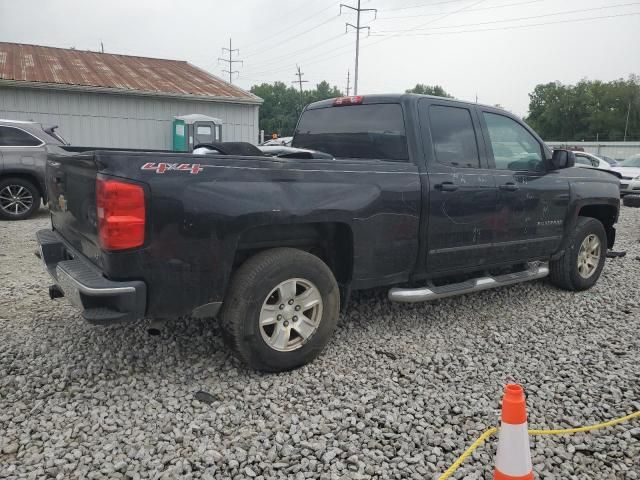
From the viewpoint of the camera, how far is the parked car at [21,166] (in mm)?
9453

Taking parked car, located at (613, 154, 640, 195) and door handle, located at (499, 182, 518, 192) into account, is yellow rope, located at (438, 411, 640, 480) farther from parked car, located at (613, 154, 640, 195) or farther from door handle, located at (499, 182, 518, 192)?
parked car, located at (613, 154, 640, 195)

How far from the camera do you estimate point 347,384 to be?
11.5 feet

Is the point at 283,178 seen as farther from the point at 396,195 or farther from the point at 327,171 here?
the point at 396,195

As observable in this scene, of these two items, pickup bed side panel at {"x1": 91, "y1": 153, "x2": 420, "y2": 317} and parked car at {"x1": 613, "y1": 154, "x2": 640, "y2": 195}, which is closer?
pickup bed side panel at {"x1": 91, "y1": 153, "x2": 420, "y2": 317}

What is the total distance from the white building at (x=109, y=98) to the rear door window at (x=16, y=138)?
648 cm

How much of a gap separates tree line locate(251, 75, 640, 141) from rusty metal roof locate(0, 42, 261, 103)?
57.7 meters

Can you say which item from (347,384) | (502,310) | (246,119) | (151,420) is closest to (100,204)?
(151,420)

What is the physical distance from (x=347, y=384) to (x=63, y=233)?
229 cm

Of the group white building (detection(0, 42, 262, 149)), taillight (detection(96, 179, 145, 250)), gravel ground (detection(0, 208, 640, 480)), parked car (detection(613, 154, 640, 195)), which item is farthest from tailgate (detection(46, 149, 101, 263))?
parked car (detection(613, 154, 640, 195))

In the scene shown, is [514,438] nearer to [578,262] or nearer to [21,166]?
[578,262]

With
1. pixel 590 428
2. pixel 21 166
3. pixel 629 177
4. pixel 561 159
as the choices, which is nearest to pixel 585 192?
pixel 561 159

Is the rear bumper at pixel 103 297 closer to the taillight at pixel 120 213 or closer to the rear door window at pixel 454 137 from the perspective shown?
the taillight at pixel 120 213

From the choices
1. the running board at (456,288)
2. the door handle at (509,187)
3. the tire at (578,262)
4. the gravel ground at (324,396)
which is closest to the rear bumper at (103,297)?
the gravel ground at (324,396)

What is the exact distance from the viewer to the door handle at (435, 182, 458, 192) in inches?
164
